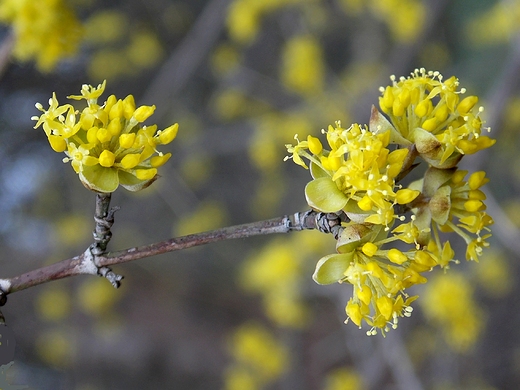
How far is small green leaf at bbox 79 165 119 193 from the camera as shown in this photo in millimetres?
763

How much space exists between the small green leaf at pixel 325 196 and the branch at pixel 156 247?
3 centimetres

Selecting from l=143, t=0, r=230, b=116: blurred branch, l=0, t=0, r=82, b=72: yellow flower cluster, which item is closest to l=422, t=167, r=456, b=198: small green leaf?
l=0, t=0, r=82, b=72: yellow flower cluster

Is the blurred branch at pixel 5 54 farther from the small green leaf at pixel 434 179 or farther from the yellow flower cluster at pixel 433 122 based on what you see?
the small green leaf at pixel 434 179

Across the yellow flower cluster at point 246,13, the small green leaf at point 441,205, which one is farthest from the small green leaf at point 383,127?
the yellow flower cluster at point 246,13

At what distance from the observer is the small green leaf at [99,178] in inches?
30.0

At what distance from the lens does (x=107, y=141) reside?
800 mm

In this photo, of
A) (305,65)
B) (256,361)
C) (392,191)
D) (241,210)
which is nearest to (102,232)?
(392,191)

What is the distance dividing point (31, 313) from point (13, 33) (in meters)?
2.51

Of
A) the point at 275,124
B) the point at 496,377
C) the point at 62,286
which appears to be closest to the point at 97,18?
the point at 275,124

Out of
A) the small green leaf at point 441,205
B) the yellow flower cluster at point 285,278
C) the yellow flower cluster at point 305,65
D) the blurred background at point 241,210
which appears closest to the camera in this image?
the small green leaf at point 441,205

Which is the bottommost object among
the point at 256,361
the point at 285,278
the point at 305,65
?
the point at 256,361

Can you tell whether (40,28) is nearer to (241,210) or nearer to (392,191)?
(392,191)

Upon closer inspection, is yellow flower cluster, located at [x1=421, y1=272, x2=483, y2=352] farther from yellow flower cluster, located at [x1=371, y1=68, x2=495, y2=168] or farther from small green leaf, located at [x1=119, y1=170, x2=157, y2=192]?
small green leaf, located at [x1=119, y1=170, x2=157, y2=192]

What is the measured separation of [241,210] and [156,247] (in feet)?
9.34
